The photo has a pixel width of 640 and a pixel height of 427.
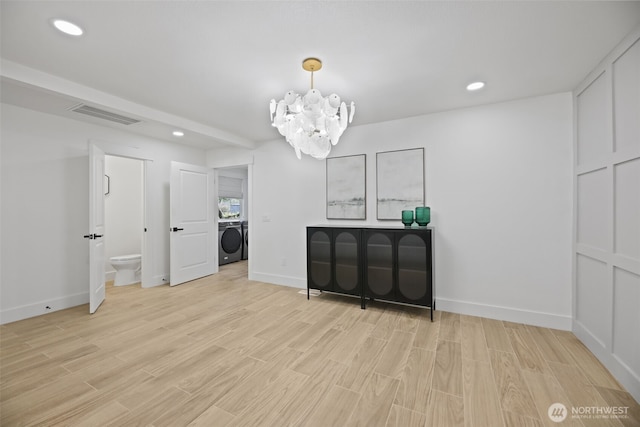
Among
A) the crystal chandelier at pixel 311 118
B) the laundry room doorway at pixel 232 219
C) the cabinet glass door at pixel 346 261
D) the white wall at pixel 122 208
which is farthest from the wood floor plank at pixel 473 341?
the white wall at pixel 122 208

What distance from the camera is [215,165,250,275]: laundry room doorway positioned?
221 inches

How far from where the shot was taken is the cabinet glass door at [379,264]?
122 inches

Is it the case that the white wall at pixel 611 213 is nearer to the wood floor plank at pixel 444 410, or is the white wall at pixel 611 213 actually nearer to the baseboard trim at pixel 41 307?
the wood floor plank at pixel 444 410

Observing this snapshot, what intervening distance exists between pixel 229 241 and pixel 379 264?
3.75m

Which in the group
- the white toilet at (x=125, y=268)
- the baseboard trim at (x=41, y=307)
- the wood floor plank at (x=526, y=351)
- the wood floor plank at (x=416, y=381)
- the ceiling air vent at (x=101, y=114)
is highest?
the ceiling air vent at (x=101, y=114)

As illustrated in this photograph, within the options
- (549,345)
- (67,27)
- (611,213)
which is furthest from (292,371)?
(67,27)

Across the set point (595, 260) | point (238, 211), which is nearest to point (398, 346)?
point (595, 260)

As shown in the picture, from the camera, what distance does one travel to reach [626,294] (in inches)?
71.2

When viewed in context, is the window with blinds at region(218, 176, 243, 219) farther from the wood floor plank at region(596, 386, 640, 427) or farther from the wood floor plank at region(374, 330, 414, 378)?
the wood floor plank at region(596, 386, 640, 427)

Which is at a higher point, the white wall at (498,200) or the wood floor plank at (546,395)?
the white wall at (498,200)

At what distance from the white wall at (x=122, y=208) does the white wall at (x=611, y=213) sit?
→ 5923mm

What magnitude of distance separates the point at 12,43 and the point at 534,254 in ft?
15.8

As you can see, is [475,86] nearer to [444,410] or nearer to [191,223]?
[444,410]

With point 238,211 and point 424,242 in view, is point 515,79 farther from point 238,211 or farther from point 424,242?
point 238,211
